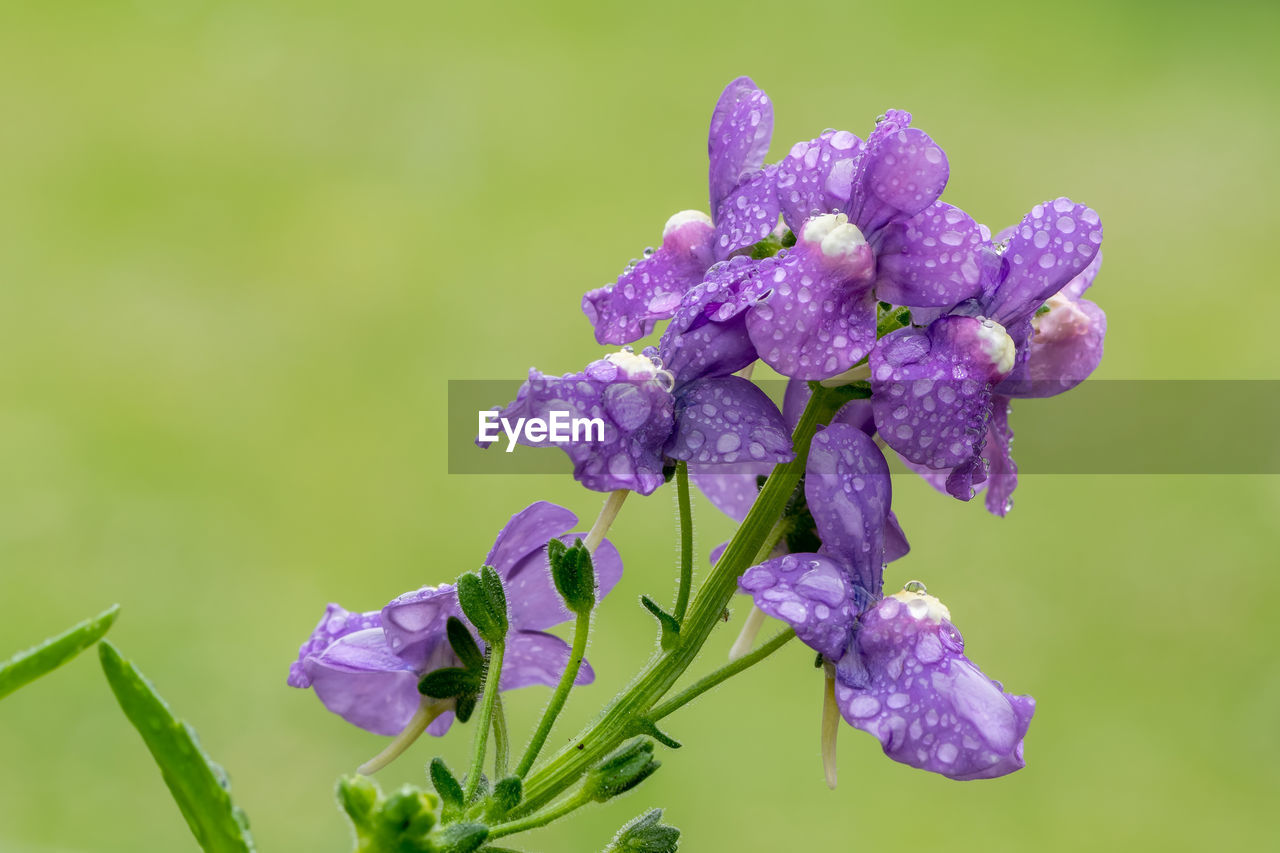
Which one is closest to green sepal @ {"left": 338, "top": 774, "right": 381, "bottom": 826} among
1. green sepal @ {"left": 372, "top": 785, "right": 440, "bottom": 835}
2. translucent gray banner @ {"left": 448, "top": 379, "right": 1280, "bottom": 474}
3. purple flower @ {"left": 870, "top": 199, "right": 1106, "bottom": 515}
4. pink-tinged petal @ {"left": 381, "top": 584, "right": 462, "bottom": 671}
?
green sepal @ {"left": 372, "top": 785, "right": 440, "bottom": 835}

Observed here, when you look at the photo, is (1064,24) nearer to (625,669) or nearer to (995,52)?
(995,52)

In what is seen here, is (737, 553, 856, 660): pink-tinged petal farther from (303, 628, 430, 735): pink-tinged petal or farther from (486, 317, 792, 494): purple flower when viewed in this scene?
(303, 628, 430, 735): pink-tinged petal

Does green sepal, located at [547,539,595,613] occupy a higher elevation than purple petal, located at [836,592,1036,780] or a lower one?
higher

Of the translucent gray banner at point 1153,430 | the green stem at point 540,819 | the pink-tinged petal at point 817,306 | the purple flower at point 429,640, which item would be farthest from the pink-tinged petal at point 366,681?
the translucent gray banner at point 1153,430

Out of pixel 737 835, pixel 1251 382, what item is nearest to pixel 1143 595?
pixel 1251 382

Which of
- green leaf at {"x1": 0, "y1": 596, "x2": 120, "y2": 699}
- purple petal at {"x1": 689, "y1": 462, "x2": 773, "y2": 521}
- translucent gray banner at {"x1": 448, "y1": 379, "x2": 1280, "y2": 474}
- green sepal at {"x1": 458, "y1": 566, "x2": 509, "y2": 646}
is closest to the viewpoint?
green leaf at {"x1": 0, "y1": 596, "x2": 120, "y2": 699}

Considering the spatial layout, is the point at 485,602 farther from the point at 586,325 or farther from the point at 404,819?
the point at 586,325

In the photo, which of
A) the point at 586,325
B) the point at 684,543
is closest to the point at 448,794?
the point at 684,543

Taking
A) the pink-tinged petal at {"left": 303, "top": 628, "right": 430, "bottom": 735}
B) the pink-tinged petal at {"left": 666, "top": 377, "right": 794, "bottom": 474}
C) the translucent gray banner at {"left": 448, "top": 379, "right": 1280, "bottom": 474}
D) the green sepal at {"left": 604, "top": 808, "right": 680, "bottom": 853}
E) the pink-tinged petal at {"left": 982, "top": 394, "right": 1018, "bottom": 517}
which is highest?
the pink-tinged petal at {"left": 666, "top": 377, "right": 794, "bottom": 474}
